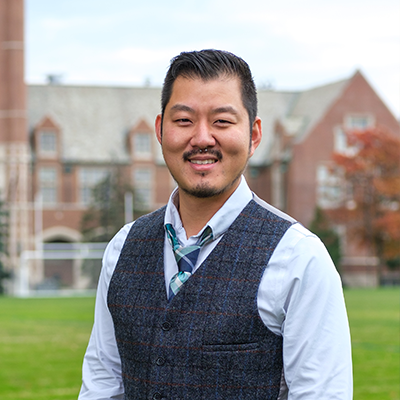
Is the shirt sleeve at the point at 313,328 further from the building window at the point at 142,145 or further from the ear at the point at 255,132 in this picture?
the building window at the point at 142,145

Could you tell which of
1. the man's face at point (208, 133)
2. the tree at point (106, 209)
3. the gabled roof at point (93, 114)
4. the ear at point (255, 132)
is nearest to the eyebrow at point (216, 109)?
the man's face at point (208, 133)

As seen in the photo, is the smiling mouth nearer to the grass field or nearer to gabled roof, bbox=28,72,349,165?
Result: the grass field

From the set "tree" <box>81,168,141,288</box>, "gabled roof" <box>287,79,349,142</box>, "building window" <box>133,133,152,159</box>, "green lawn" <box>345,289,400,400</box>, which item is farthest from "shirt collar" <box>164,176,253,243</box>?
"building window" <box>133,133,152,159</box>

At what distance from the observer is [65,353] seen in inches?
420

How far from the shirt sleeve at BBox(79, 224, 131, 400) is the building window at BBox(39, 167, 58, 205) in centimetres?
3791

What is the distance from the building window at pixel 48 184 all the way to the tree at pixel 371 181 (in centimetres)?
1402

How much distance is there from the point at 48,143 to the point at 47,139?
219 mm

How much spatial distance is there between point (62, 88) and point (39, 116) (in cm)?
264

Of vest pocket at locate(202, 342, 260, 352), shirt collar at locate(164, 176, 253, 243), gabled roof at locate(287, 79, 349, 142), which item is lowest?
vest pocket at locate(202, 342, 260, 352)

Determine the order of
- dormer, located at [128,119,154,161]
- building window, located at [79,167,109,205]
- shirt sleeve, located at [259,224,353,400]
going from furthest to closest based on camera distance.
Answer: dormer, located at [128,119,154,161]
building window, located at [79,167,109,205]
shirt sleeve, located at [259,224,353,400]

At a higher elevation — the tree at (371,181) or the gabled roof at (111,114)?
the gabled roof at (111,114)

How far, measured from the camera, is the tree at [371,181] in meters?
36.6

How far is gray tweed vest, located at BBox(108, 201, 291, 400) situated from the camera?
5.89 feet

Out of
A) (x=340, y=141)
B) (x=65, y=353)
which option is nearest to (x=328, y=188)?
(x=340, y=141)
